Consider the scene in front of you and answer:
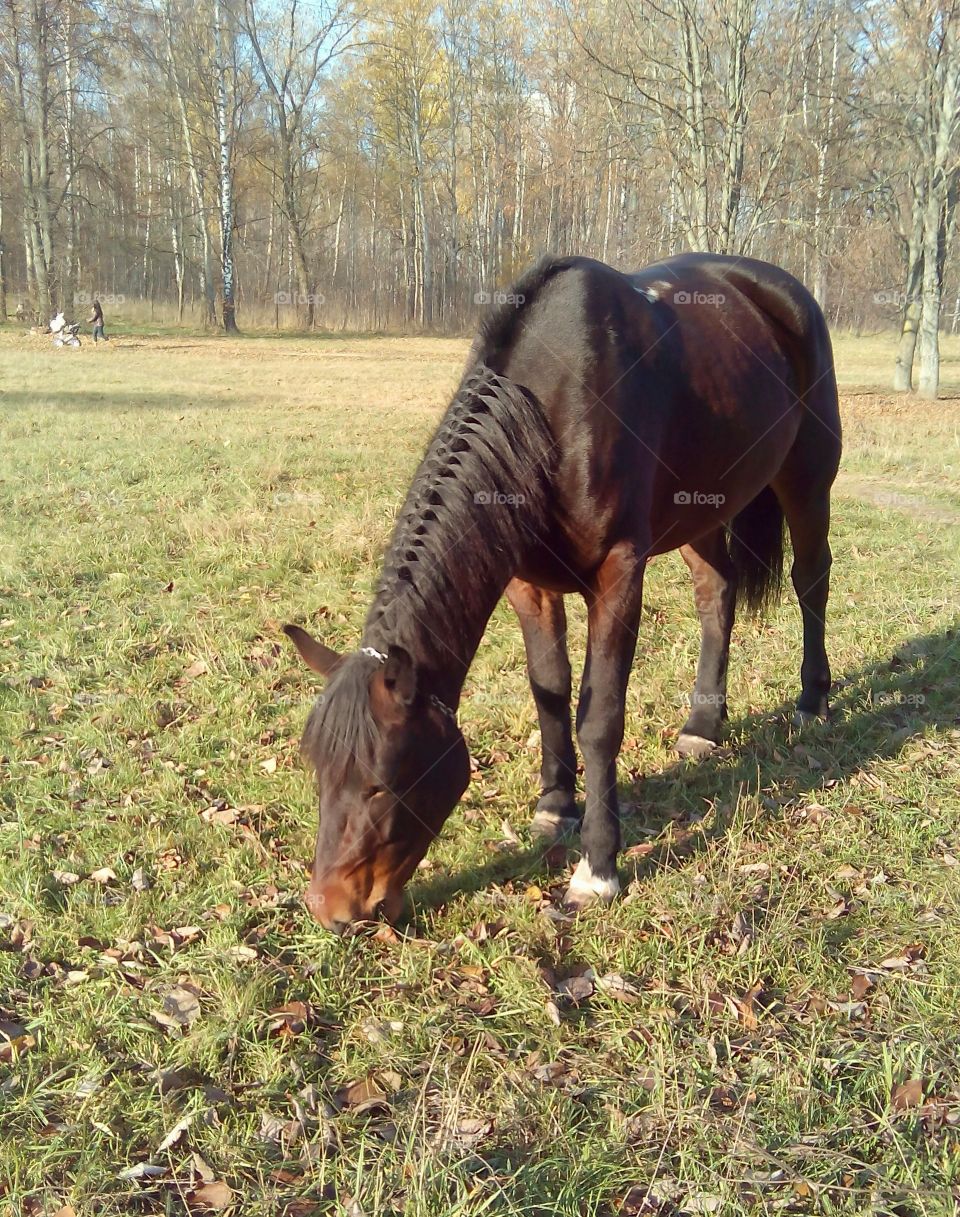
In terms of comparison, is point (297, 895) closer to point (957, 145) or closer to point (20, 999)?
point (20, 999)

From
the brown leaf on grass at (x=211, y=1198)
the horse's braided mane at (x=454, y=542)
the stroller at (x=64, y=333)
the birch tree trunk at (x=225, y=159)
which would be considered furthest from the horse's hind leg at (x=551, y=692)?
the birch tree trunk at (x=225, y=159)

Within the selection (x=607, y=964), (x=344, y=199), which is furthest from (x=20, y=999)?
(x=344, y=199)

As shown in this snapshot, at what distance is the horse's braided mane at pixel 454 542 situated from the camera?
2.53 m

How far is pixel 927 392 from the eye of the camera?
19250mm

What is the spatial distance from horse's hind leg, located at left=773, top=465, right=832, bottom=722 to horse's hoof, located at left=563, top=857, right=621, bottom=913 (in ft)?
6.54

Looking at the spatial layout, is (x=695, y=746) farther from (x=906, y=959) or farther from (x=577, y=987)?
(x=577, y=987)

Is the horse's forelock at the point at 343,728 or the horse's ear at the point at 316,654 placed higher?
the horse's ear at the point at 316,654

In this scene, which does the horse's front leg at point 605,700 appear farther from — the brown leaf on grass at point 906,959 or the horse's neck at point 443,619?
the brown leaf on grass at point 906,959

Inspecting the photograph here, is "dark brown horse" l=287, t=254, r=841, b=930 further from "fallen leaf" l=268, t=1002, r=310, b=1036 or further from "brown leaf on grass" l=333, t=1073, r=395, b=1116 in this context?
"brown leaf on grass" l=333, t=1073, r=395, b=1116

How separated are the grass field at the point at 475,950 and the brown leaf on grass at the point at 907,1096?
0.06 feet

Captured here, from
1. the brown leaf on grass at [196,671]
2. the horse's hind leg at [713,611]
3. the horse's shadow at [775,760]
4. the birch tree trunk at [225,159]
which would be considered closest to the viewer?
the horse's shadow at [775,760]

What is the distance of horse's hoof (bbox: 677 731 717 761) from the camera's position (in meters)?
4.28

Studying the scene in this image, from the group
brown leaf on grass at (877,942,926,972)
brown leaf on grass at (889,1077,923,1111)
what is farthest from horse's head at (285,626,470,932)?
brown leaf on grass at (877,942,926,972)

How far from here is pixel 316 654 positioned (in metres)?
2.67
